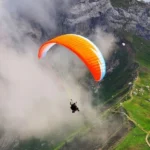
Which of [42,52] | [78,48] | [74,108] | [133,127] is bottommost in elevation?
[74,108]

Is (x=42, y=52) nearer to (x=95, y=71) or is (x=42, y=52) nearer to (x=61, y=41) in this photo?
(x=61, y=41)

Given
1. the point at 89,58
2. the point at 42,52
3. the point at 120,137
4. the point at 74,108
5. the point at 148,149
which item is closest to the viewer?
the point at 89,58

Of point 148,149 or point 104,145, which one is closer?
point 148,149

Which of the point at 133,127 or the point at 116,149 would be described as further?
the point at 133,127

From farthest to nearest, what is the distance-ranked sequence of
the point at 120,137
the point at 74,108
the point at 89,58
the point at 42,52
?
the point at 120,137 < the point at 42,52 < the point at 74,108 < the point at 89,58

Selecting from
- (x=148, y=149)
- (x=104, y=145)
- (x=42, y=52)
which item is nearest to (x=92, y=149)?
(x=104, y=145)

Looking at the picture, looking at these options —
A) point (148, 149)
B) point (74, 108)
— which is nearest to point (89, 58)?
point (74, 108)

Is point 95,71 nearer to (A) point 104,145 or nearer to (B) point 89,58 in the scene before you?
(B) point 89,58

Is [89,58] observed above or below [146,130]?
below

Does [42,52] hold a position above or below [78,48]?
above
